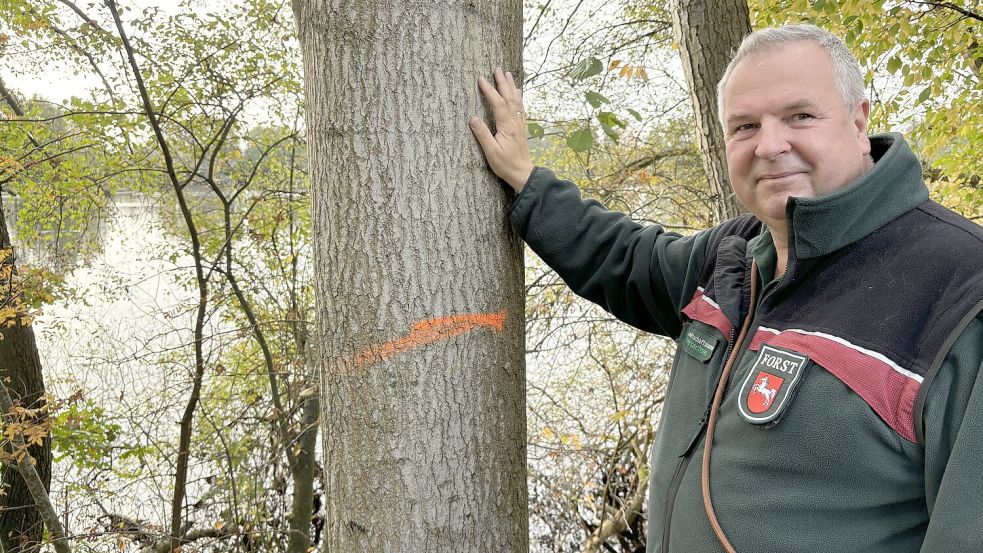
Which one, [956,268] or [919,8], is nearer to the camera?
A: [956,268]

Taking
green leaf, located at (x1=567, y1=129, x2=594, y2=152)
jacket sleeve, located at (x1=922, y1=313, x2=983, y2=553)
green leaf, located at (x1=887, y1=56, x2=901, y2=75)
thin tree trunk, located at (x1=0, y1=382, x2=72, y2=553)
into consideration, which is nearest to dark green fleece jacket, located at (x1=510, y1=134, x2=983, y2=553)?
jacket sleeve, located at (x1=922, y1=313, x2=983, y2=553)

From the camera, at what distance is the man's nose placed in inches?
54.3

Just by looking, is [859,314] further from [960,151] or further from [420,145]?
[960,151]

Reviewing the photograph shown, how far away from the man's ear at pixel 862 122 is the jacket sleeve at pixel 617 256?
0.42 metres

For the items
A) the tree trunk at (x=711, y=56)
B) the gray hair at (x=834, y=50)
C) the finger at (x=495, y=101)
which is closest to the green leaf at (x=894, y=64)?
the tree trunk at (x=711, y=56)

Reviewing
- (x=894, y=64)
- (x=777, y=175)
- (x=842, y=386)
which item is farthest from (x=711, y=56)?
(x=842, y=386)

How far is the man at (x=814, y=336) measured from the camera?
42.9 inches

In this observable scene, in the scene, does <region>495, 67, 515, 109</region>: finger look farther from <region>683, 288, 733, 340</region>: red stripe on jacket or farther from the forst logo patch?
the forst logo patch

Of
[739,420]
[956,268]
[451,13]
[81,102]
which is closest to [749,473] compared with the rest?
[739,420]

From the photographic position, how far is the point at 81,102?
579cm

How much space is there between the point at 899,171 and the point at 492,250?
0.79 meters

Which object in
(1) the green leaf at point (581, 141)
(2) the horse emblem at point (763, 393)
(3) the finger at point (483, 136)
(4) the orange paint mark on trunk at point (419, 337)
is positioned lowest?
(2) the horse emblem at point (763, 393)

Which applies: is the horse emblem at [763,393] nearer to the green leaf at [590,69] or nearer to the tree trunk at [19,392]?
the green leaf at [590,69]

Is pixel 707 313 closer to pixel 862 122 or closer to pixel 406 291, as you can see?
pixel 862 122
